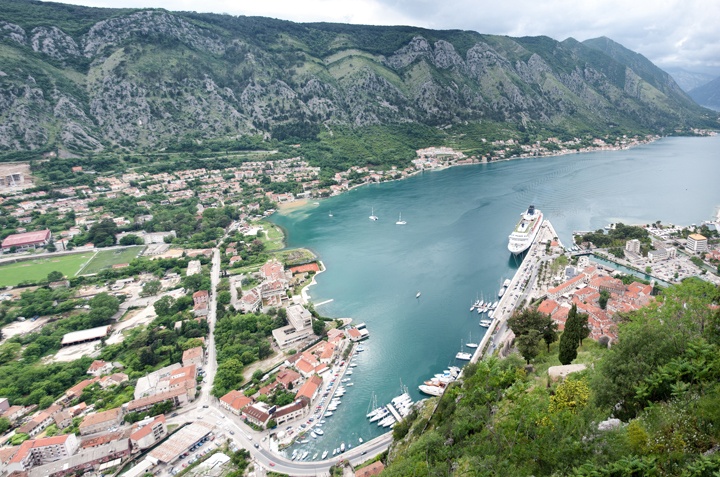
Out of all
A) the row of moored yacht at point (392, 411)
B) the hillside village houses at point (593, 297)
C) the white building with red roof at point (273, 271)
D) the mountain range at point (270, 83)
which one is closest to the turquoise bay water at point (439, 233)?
the row of moored yacht at point (392, 411)

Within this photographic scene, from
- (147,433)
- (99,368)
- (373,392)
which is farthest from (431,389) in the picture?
(99,368)

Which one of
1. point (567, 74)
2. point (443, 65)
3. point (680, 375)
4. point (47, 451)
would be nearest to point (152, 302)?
point (47, 451)

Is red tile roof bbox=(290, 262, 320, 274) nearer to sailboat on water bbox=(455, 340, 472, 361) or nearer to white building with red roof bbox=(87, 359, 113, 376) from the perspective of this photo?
white building with red roof bbox=(87, 359, 113, 376)

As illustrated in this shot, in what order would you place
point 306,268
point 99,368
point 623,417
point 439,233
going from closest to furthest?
point 623,417
point 99,368
point 306,268
point 439,233

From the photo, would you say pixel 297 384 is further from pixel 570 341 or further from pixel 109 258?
pixel 109 258

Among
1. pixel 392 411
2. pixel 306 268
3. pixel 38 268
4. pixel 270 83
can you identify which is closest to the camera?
pixel 392 411

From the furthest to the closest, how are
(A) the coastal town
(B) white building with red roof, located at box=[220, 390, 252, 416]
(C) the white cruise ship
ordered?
1. (C) the white cruise ship
2. (B) white building with red roof, located at box=[220, 390, 252, 416]
3. (A) the coastal town

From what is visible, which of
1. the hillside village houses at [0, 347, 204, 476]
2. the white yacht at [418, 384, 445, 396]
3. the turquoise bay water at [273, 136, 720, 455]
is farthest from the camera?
the turquoise bay water at [273, 136, 720, 455]

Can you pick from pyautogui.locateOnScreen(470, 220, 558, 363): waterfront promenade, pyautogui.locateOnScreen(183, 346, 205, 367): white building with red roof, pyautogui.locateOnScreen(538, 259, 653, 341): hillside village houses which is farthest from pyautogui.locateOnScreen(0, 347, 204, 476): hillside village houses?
pyautogui.locateOnScreen(538, 259, 653, 341): hillside village houses
